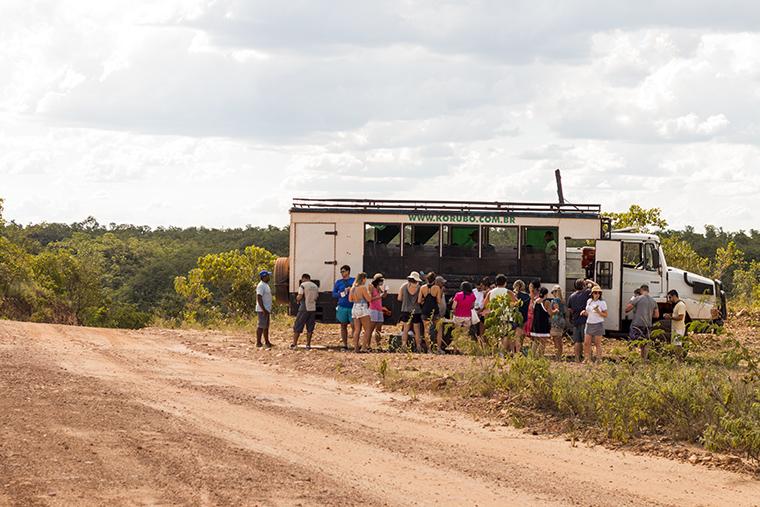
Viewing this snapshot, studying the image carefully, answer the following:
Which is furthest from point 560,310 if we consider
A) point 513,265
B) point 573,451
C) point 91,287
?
point 91,287

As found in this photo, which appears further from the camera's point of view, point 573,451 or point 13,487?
point 573,451

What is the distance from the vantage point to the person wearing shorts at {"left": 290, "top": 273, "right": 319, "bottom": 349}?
2086cm

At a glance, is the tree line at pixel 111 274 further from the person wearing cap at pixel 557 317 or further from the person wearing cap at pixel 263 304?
the person wearing cap at pixel 557 317

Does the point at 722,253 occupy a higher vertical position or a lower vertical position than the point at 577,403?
higher

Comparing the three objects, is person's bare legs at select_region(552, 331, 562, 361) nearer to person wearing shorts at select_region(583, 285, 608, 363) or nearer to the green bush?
person wearing shorts at select_region(583, 285, 608, 363)

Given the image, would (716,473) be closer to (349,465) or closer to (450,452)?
(450,452)

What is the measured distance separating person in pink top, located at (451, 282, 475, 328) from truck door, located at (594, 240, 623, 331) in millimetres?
2913

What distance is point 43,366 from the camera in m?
17.4

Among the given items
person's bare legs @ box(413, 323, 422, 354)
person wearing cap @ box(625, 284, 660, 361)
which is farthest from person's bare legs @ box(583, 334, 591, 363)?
person's bare legs @ box(413, 323, 422, 354)

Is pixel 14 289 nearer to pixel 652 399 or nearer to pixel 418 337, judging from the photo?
pixel 418 337

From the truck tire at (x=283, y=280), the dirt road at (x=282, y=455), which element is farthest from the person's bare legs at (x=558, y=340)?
the truck tire at (x=283, y=280)

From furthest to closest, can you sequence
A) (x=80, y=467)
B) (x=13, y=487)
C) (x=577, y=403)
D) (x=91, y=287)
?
(x=91, y=287) → (x=577, y=403) → (x=80, y=467) → (x=13, y=487)

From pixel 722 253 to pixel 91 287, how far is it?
114 feet

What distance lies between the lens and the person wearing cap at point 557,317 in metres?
19.1
